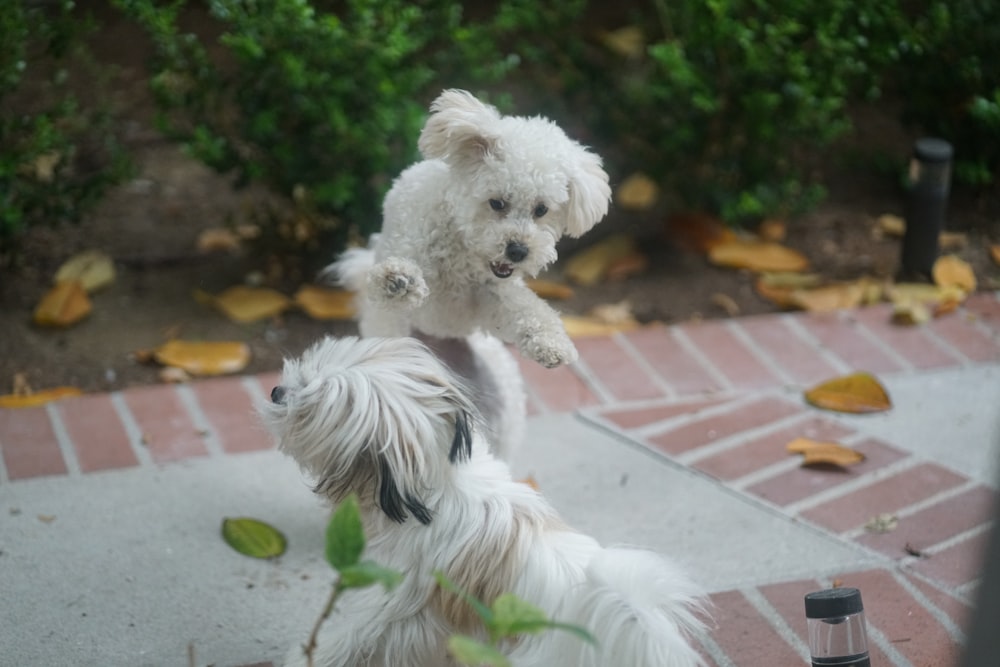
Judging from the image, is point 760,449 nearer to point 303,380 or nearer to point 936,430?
point 936,430

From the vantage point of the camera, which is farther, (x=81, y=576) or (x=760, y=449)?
(x=760, y=449)

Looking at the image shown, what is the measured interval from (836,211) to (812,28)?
0.94 metres

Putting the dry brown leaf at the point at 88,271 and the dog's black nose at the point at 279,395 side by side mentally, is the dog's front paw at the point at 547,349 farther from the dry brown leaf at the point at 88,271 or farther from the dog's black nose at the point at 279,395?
the dry brown leaf at the point at 88,271

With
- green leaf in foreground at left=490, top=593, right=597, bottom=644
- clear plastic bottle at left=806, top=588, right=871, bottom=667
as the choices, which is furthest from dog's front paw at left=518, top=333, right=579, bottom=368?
green leaf in foreground at left=490, top=593, right=597, bottom=644

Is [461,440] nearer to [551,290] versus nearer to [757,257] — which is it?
[551,290]

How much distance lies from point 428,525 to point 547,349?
599 mm

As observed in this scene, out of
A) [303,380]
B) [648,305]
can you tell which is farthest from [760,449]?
[303,380]

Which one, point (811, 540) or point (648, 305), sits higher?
point (648, 305)

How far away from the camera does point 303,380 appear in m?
2.47

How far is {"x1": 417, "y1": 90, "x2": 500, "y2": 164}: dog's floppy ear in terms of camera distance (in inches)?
112

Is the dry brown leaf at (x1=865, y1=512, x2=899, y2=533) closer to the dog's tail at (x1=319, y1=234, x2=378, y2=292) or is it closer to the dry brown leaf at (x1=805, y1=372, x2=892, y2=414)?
the dry brown leaf at (x1=805, y1=372, x2=892, y2=414)

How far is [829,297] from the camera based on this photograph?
4633mm

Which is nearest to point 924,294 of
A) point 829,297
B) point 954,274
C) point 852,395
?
point 954,274

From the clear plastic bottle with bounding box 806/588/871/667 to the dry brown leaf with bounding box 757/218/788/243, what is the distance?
262cm
